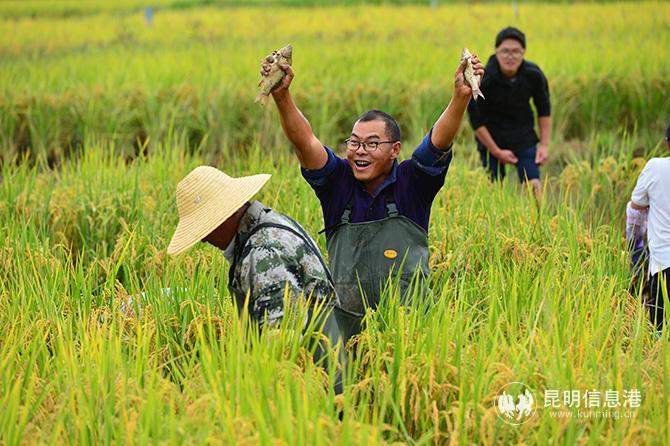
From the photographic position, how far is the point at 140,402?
2.40 meters

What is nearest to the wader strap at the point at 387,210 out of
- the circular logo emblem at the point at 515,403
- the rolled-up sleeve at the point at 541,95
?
the circular logo emblem at the point at 515,403

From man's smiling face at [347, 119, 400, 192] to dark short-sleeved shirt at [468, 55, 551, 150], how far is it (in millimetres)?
2369

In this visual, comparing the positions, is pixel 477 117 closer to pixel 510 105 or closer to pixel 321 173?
pixel 510 105

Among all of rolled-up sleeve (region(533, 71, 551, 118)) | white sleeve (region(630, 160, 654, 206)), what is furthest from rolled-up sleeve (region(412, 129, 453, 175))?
rolled-up sleeve (region(533, 71, 551, 118))

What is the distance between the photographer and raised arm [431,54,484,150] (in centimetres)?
295

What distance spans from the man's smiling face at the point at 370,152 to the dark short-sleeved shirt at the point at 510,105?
2369 millimetres

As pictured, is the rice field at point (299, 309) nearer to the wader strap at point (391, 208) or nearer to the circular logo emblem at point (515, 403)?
the circular logo emblem at point (515, 403)

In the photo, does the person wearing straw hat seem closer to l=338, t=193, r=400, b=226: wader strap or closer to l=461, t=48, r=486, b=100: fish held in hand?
l=338, t=193, r=400, b=226: wader strap

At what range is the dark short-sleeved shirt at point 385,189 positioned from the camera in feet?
10.1

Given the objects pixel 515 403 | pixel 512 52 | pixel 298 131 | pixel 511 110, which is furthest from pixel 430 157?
pixel 511 110

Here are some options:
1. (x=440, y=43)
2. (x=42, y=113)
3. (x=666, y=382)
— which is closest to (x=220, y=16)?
(x=440, y=43)

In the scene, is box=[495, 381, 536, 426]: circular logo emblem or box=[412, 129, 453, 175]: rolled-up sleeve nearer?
box=[495, 381, 536, 426]: circular logo emblem

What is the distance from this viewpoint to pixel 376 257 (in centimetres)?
307

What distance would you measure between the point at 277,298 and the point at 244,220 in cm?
26
